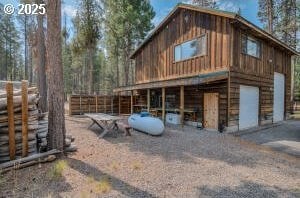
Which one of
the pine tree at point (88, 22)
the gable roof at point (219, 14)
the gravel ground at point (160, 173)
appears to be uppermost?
the pine tree at point (88, 22)

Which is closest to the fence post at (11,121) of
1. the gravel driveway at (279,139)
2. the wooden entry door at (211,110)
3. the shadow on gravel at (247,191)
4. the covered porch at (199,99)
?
the shadow on gravel at (247,191)

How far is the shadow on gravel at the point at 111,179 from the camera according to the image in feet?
14.0

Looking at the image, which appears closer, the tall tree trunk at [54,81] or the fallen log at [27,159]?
the fallen log at [27,159]

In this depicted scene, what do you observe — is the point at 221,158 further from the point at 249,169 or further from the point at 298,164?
the point at 298,164

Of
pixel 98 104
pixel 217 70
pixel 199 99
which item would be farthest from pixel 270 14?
pixel 98 104

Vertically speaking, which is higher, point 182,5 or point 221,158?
point 182,5

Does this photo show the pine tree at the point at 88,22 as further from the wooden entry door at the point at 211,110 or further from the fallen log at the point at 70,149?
the fallen log at the point at 70,149

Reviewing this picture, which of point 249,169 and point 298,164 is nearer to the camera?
point 249,169

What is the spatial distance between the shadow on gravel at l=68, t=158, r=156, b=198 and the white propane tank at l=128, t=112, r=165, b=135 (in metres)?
4.13

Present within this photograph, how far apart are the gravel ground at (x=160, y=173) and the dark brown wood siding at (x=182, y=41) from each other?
5.63 meters

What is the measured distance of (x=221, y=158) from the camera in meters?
6.77

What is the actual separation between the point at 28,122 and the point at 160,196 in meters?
3.86

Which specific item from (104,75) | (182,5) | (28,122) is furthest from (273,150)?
(104,75)

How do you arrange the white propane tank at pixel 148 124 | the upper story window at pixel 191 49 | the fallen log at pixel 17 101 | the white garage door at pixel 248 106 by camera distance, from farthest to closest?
1. the upper story window at pixel 191 49
2. the white garage door at pixel 248 106
3. the white propane tank at pixel 148 124
4. the fallen log at pixel 17 101
